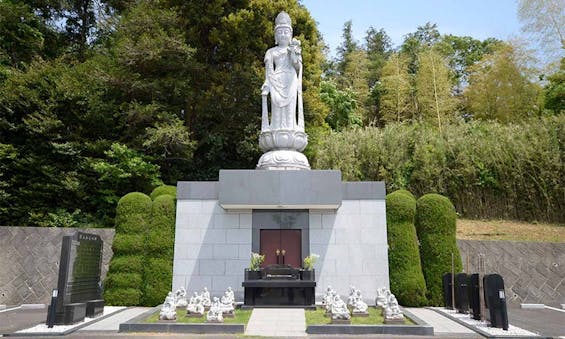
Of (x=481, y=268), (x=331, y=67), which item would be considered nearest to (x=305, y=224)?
(x=481, y=268)

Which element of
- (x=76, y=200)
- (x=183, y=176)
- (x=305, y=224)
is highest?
(x=183, y=176)

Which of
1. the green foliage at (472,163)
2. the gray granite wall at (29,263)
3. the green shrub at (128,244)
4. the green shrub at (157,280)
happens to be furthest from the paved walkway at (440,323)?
the gray granite wall at (29,263)

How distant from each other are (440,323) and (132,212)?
7561mm

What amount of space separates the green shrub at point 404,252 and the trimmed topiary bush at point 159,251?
5536mm

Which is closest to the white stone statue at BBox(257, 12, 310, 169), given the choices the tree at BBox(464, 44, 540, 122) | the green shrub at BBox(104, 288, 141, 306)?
the green shrub at BBox(104, 288, 141, 306)

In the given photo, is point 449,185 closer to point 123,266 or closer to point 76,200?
point 123,266

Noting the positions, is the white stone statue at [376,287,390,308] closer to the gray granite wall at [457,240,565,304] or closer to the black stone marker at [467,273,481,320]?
the black stone marker at [467,273,481,320]

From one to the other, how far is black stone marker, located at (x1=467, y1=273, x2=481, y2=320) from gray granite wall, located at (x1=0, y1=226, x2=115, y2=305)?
921cm

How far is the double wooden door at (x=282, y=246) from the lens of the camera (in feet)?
34.9

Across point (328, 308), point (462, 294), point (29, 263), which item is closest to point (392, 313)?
point (328, 308)

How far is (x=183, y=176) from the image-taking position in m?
16.6

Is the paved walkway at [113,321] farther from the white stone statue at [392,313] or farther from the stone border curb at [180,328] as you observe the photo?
the white stone statue at [392,313]

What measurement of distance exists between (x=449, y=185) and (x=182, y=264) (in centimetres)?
932

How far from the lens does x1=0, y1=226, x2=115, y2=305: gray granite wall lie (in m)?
11.2
